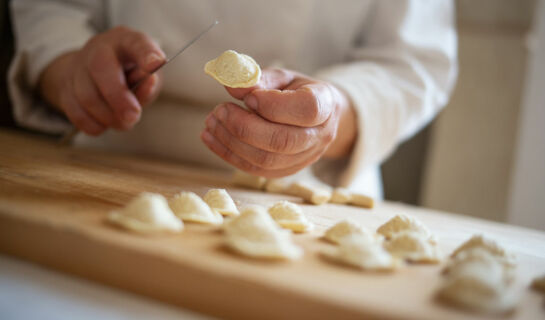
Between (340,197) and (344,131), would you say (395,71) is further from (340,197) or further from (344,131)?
(340,197)

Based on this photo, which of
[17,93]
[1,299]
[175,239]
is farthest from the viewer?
[17,93]

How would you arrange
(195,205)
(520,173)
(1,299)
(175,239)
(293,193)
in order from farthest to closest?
1. (520,173)
2. (293,193)
3. (195,205)
4. (175,239)
5. (1,299)

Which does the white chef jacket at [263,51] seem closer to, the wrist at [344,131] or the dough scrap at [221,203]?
the wrist at [344,131]

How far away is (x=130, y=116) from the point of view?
1075 millimetres

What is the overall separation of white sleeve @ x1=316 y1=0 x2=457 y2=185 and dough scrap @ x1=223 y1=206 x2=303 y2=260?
2.28 feet

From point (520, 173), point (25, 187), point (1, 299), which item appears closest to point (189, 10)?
point (25, 187)

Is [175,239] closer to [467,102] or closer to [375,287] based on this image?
[375,287]

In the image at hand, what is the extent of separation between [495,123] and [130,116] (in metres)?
1.75

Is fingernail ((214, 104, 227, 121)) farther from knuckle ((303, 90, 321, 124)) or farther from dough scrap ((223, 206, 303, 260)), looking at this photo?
dough scrap ((223, 206, 303, 260))

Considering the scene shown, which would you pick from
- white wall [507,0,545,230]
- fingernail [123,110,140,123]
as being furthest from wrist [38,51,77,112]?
white wall [507,0,545,230]

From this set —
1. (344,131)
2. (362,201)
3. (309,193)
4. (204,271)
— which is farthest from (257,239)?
(344,131)

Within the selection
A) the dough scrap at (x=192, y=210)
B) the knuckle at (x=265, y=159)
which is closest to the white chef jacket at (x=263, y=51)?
the knuckle at (x=265, y=159)

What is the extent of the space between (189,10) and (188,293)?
3.69 ft

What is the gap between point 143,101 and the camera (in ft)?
3.74
